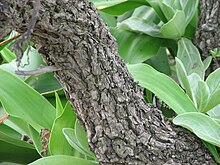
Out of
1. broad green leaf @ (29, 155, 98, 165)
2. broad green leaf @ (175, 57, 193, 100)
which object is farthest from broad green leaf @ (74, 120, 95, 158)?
broad green leaf @ (175, 57, 193, 100)

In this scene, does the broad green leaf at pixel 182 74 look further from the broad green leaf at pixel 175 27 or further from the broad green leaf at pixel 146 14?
the broad green leaf at pixel 146 14

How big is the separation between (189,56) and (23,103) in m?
0.30

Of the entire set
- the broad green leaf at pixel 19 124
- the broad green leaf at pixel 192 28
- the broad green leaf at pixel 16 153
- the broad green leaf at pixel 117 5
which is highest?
the broad green leaf at pixel 117 5

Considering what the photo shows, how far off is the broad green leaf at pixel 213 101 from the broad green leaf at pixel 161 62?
250 millimetres

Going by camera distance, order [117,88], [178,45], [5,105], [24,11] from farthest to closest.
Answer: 1. [178,45]
2. [5,105]
3. [117,88]
4. [24,11]

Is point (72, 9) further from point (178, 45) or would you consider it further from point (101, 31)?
point (178, 45)

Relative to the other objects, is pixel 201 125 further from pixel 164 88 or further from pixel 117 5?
pixel 117 5

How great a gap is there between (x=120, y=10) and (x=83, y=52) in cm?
37

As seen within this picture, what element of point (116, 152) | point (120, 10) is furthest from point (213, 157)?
point (120, 10)

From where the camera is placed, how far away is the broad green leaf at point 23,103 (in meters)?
0.58

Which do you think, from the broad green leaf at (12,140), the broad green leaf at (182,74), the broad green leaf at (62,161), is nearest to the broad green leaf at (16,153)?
the broad green leaf at (12,140)

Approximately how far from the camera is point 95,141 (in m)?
0.48

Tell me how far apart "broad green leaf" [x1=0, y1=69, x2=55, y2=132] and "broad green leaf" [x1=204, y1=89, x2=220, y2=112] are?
Result: 0.78 feet

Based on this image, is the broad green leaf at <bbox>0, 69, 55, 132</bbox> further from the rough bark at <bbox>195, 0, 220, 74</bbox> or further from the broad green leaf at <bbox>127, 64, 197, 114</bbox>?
the rough bark at <bbox>195, 0, 220, 74</bbox>
